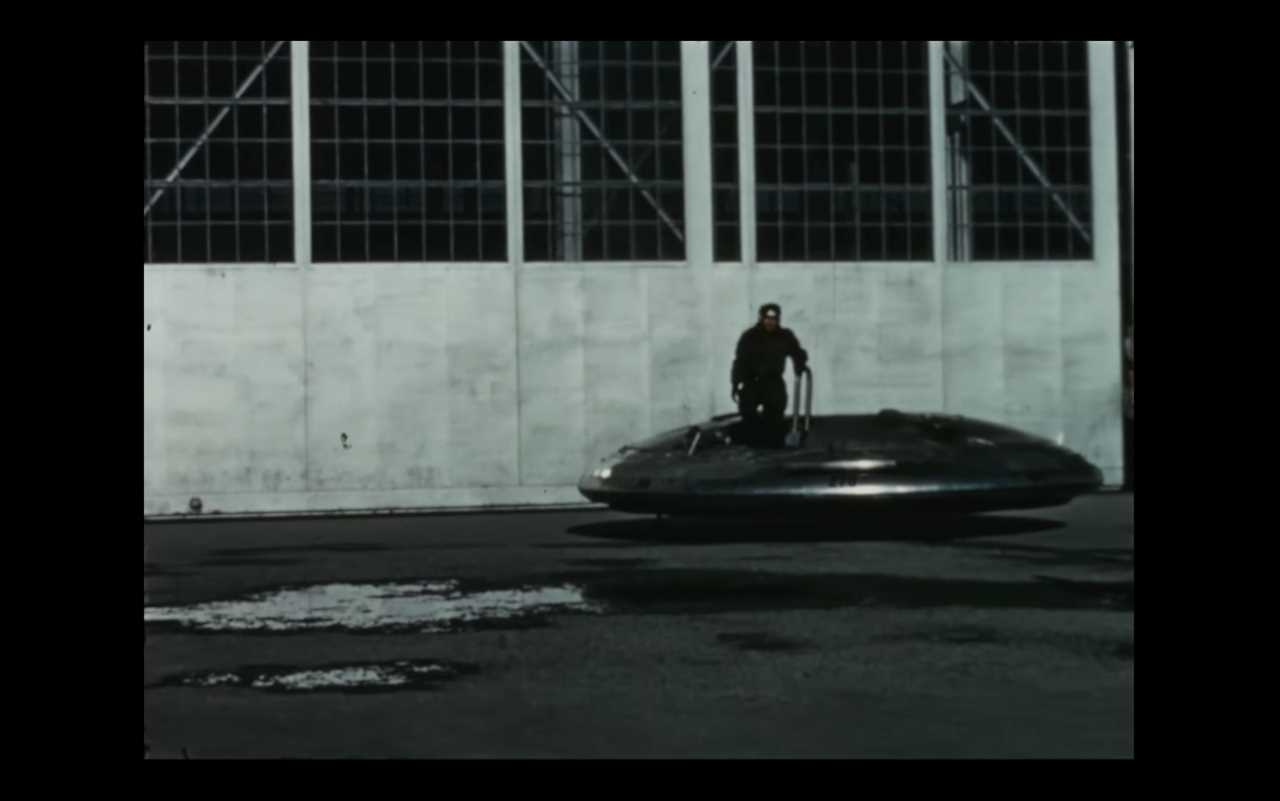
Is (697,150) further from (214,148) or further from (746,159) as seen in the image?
(214,148)

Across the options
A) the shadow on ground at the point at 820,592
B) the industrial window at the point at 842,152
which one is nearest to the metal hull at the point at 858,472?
the shadow on ground at the point at 820,592

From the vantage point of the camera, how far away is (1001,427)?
19.6 metres

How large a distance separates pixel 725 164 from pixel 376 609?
1227cm

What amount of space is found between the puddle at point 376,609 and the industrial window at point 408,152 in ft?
31.0

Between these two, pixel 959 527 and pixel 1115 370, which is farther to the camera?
pixel 1115 370

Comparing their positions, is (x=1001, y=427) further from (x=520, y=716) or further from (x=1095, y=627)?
(x=520, y=716)

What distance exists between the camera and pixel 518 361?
2391 centimetres

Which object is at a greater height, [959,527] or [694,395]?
[694,395]

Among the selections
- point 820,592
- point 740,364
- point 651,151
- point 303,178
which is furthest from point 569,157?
point 820,592

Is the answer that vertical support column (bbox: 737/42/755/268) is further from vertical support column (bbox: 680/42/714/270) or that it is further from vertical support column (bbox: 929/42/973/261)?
vertical support column (bbox: 929/42/973/261)

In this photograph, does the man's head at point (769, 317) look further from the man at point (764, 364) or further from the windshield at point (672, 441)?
the windshield at point (672, 441)

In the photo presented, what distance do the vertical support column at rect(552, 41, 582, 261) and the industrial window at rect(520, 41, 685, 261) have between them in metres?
0.01

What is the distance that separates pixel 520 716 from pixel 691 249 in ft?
51.7
